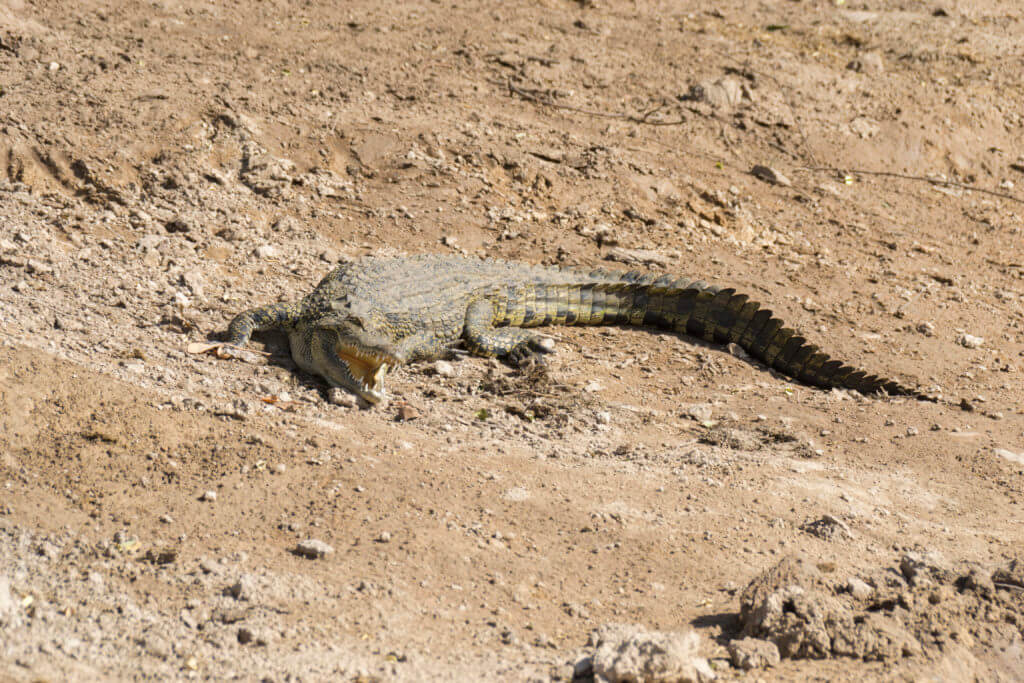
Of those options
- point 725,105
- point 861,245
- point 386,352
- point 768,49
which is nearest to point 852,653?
point 386,352

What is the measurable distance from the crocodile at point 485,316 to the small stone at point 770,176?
234 centimetres

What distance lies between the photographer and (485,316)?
6.64 m

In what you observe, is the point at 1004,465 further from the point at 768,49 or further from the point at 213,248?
the point at 768,49

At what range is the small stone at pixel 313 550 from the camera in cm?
372

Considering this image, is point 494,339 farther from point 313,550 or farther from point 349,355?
point 313,550

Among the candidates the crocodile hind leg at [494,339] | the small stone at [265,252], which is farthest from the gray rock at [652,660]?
the small stone at [265,252]

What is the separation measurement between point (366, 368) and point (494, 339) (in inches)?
56.0

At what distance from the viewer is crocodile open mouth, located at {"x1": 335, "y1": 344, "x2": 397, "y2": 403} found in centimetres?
533

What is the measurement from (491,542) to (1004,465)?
3.22 metres

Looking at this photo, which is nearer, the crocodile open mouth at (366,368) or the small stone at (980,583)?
the small stone at (980,583)

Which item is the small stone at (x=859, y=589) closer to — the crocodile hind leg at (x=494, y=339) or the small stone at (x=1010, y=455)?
the small stone at (x=1010, y=455)

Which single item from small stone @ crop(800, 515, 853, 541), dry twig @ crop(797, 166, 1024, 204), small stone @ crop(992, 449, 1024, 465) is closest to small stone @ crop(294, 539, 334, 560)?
small stone @ crop(800, 515, 853, 541)

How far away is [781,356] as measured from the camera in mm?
6754

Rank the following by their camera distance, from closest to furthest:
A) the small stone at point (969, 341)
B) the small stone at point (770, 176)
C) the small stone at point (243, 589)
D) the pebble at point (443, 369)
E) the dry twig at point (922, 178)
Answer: the small stone at point (243, 589) < the pebble at point (443, 369) < the small stone at point (969, 341) < the small stone at point (770, 176) < the dry twig at point (922, 178)
